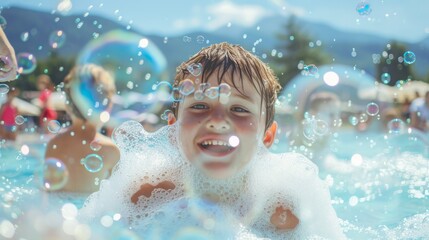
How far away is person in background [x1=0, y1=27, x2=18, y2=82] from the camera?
101 inches

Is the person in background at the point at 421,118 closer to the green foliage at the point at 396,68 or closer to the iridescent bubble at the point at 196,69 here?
the iridescent bubble at the point at 196,69

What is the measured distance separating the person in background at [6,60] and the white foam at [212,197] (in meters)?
0.66

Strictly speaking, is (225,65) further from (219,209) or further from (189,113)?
(219,209)

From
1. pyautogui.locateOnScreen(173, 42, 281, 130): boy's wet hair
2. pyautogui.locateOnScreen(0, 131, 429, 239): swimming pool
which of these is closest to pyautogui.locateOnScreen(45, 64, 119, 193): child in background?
pyautogui.locateOnScreen(0, 131, 429, 239): swimming pool

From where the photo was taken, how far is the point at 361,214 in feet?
12.0

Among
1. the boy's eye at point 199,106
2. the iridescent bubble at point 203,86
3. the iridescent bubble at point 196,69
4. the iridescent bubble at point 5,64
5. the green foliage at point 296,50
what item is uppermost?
the green foliage at point 296,50

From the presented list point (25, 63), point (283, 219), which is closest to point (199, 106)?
point (283, 219)

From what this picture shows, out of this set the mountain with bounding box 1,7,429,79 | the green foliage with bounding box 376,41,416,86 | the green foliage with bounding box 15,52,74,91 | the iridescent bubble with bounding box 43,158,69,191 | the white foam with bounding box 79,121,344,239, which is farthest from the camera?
the green foliage with bounding box 376,41,416,86

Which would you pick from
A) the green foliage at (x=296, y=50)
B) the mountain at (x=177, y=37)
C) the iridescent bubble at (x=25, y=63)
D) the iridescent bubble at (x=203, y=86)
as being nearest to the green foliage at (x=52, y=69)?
the mountain at (x=177, y=37)

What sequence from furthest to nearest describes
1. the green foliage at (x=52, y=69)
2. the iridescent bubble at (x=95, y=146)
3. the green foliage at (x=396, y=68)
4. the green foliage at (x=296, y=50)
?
the green foliage at (x=296, y=50) → the green foliage at (x=396, y=68) → the green foliage at (x=52, y=69) → the iridescent bubble at (x=95, y=146)

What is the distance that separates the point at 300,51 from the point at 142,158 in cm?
2396

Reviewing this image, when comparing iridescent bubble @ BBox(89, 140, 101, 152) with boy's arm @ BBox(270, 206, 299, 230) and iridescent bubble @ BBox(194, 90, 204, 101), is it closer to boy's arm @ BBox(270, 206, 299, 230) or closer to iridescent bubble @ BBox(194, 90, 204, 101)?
iridescent bubble @ BBox(194, 90, 204, 101)

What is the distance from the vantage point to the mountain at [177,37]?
15258 mm

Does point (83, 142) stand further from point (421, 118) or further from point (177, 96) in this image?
point (421, 118)
